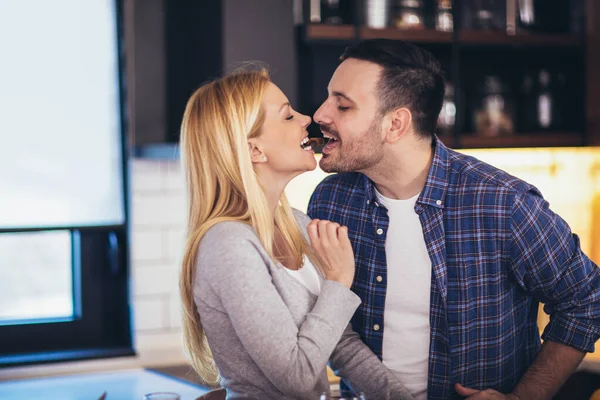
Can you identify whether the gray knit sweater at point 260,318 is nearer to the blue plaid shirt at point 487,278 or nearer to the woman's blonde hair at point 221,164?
the woman's blonde hair at point 221,164

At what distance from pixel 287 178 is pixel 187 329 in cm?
41

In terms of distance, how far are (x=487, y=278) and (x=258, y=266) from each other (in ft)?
2.01

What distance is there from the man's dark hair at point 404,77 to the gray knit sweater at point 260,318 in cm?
58

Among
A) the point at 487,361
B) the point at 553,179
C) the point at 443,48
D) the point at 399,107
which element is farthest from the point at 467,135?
the point at 487,361

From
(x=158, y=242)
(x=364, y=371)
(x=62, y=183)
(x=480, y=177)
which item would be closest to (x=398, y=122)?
(x=480, y=177)

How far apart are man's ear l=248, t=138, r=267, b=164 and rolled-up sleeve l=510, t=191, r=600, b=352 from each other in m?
0.59

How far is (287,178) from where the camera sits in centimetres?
190

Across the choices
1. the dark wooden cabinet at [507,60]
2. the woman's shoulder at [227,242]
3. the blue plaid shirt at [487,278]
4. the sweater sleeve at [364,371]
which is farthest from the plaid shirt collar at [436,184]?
the dark wooden cabinet at [507,60]

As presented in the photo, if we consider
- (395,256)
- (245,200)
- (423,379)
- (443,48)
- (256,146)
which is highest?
(443,48)

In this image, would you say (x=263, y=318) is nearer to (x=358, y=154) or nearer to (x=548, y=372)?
Answer: (x=358, y=154)

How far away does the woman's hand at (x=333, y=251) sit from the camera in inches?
69.7

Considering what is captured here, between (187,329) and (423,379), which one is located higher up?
(187,329)

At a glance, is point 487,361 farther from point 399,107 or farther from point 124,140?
point 124,140

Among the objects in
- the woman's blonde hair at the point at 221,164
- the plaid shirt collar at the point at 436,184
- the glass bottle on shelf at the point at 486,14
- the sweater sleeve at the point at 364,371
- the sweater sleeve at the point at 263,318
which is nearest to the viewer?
the sweater sleeve at the point at 263,318
